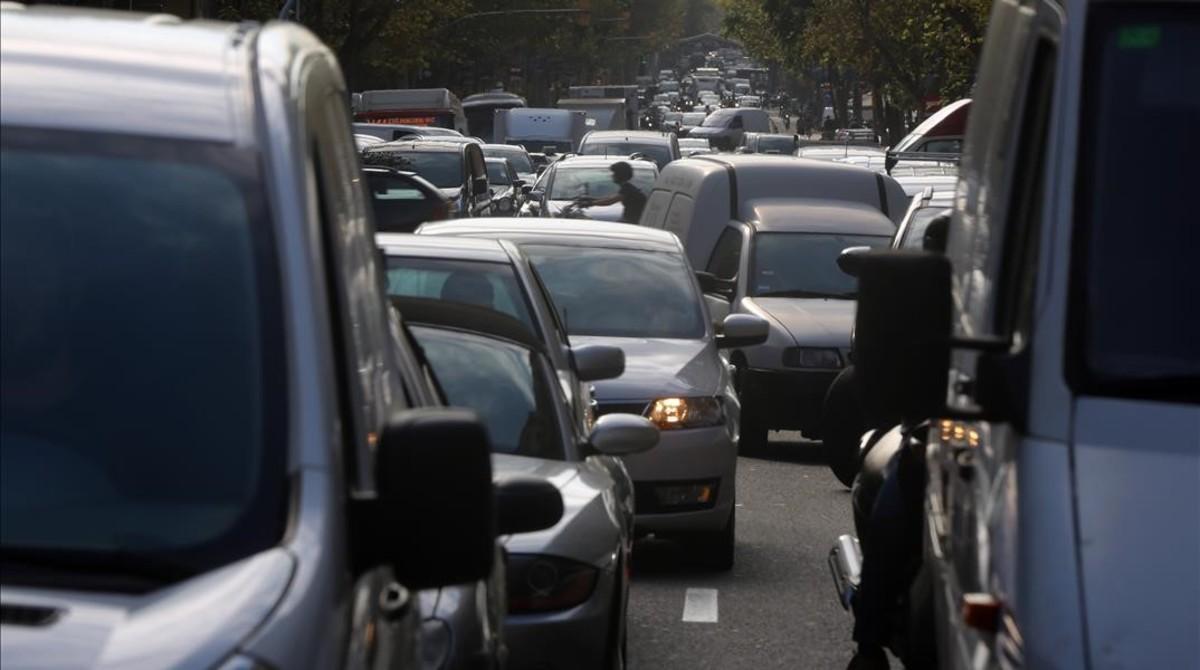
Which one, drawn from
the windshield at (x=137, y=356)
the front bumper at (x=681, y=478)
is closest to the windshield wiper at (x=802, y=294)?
the front bumper at (x=681, y=478)

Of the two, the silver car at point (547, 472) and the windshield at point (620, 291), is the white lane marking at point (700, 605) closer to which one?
the silver car at point (547, 472)

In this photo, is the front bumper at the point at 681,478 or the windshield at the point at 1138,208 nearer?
the windshield at the point at 1138,208

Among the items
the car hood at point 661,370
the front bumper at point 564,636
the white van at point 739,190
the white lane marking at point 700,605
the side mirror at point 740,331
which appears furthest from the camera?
the white van at point 739,190

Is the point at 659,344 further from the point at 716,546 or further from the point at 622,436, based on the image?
the point at 622,436

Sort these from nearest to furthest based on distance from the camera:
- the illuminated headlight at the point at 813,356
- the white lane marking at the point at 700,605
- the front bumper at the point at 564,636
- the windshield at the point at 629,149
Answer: the front bumper at the point at 564,636 → the white lane marking at the point at 700,605 → the illuminated headlight at the point at 813,356 → the windshield at the point at 629,149

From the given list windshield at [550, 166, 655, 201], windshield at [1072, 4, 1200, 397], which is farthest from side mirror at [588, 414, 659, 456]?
windshield at [550, 166, 655, 201]

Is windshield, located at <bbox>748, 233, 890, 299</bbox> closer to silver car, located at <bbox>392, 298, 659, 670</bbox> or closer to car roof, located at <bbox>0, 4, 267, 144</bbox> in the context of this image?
silver car, located at <bbox>392, 298, 659, 670</bbox>

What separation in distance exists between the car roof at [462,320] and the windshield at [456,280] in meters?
1.31

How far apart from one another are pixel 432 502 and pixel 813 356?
13.9 metres

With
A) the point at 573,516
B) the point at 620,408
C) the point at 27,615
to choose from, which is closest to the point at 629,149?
the point at 620,408

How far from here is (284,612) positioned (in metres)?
3.36

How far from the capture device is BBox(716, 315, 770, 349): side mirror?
13.6 m

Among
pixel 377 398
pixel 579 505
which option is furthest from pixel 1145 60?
pixel 579 505

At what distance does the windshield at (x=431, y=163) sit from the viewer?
31938 millimetres
